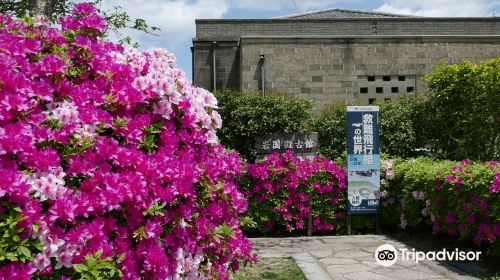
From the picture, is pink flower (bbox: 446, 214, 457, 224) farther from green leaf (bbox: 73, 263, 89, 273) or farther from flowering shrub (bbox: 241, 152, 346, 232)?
green leaf (bbox: 73, 263, 89, 273)

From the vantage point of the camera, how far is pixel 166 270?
309cm

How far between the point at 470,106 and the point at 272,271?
320 inches

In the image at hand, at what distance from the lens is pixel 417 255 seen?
24.2ft

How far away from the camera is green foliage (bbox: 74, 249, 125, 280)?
268 cm

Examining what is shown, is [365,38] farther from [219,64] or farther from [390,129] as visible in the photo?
[390,129]

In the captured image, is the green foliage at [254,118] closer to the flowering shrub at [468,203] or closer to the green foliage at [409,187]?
the green foliage at [409,187]

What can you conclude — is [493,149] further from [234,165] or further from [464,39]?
[234,165]

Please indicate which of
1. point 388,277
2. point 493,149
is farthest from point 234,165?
point 493,149

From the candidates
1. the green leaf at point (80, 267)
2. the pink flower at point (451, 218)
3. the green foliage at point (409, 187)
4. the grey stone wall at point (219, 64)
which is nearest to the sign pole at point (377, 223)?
the green foliage at point (409, 187)

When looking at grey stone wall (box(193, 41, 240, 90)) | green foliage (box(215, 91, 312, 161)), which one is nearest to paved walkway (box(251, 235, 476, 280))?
green foliage (box(215, 91, 312, 161))

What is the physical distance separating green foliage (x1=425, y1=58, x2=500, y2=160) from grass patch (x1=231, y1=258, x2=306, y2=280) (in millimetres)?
7261

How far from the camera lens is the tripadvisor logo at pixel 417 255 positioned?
7027mm

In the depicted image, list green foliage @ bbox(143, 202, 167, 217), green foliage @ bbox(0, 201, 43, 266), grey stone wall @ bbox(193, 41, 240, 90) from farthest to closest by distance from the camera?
grey stone wall @ bbox(193, 41, 240, 90) → green foliage @ bbox(143, 202, 167, 217) → green foliage @ bbox(0, 201, 43, 266)

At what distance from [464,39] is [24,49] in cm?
1720
